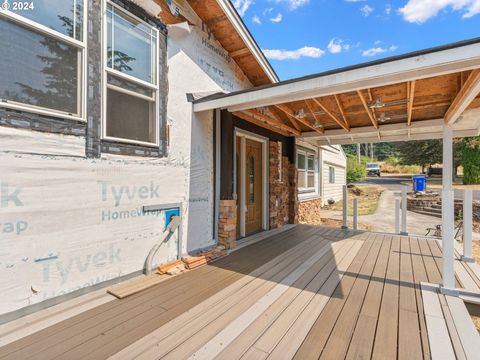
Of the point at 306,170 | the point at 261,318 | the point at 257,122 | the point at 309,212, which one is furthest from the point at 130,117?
the point at 309,212

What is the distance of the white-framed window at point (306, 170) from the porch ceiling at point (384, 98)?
1852 mm

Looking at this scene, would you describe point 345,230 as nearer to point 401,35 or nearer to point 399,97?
point 399,97

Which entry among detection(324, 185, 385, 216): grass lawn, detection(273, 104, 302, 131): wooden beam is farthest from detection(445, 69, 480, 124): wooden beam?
detection(324, 185, 385, 216): grass lawn

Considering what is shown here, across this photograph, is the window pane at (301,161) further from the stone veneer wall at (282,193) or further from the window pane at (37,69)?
the window pane at (37,69)

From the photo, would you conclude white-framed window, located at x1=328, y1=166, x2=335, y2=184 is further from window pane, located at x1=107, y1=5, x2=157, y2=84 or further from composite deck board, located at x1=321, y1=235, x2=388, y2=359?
window pane, located at x1=107, y1=5, x2=157, y2=84

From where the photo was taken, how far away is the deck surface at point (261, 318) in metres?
1.92

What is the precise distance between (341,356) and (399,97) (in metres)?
4.17

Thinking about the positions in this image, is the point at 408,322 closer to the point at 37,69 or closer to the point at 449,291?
the point at 449,291

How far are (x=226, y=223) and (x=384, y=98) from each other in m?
3.57

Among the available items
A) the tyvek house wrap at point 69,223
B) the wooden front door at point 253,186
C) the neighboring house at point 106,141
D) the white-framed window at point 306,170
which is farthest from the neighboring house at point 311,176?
the tyvek house wrap at point 69,223

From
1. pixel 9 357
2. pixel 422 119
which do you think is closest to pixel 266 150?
pixel 422 119

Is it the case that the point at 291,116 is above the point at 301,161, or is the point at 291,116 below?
above

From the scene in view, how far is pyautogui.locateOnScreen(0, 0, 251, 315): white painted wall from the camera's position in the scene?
7.31ft

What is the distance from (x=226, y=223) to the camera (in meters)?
4.57
